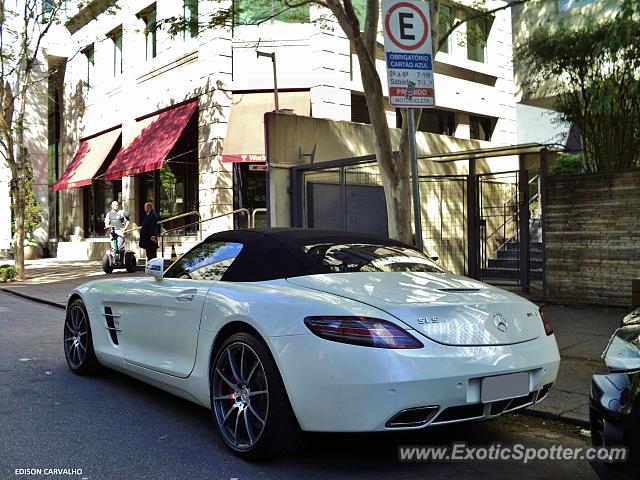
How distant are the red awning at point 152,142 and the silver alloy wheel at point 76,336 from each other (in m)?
11.4

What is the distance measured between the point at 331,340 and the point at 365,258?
113cm

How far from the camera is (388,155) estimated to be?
8.25m

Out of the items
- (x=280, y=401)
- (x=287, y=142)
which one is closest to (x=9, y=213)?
(x=287, y=142)

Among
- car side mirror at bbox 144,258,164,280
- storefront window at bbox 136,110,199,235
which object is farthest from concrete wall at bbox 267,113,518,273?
storefront window at bbox 136,110,199,235

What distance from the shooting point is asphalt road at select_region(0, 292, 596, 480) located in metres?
3.57

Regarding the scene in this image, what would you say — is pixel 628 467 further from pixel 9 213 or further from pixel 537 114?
pixel 9 213

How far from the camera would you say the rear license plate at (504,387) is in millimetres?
3363

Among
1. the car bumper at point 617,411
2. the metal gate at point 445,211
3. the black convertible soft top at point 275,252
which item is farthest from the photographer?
the metal gate at point 445,211

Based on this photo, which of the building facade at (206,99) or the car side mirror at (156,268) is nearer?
the car side mirror at (156,268)

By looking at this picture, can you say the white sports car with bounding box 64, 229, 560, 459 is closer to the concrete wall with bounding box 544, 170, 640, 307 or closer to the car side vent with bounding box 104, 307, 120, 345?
the car side vent with bounding box 104, 307, 120, 345

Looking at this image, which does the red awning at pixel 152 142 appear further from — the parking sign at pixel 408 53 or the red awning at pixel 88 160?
the parking sign at pixel 408 53

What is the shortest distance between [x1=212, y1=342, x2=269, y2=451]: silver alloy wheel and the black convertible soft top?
21.6 inches

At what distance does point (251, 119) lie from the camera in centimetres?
1669

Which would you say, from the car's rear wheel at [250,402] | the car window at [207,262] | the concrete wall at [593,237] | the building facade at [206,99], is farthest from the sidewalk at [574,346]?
the building facade at [206,99]
